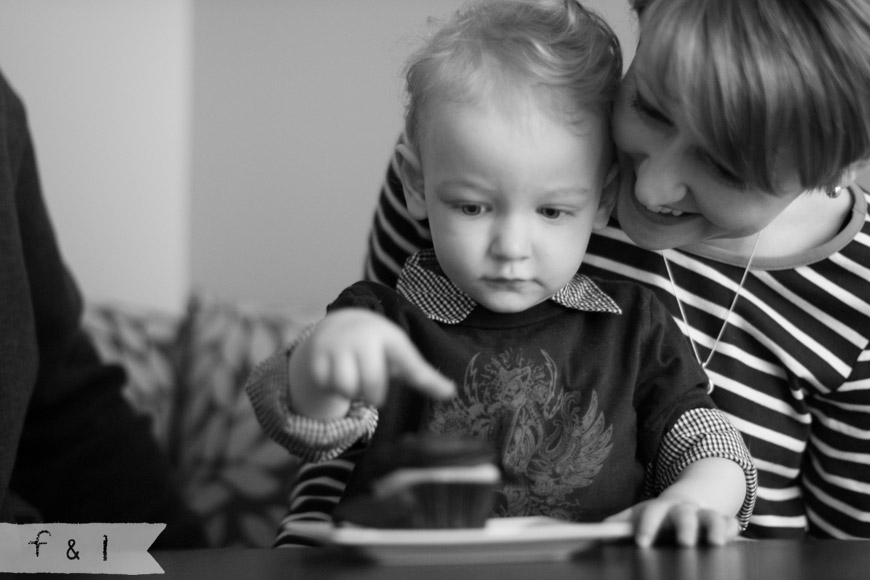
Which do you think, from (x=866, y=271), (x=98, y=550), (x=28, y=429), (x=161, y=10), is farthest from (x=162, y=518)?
(x=161, y=10)

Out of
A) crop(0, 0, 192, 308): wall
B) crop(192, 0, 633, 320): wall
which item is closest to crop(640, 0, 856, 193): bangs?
crop(192, 0, 633, 320): wall

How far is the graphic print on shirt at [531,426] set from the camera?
0.84 metres

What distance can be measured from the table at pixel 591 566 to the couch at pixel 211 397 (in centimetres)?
117

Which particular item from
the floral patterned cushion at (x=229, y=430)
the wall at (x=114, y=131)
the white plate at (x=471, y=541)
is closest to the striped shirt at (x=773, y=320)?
the white plate at (x=471, y=541)

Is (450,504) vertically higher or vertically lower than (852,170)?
lower

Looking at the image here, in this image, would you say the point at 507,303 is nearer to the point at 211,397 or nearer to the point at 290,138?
the point at 211,397

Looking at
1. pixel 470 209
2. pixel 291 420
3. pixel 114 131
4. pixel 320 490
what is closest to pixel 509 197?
pixel 470 209

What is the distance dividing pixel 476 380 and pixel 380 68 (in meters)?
1.59

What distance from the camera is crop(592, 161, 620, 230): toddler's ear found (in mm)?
933

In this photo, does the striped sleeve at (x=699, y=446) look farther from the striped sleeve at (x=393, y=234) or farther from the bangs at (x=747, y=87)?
the striped sleeve at (x=393, y=234)

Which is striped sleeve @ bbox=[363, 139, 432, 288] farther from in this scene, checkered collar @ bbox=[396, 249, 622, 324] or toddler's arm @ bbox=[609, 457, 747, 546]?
toddler's arm @ bbox=[609, 457, 747, 546]

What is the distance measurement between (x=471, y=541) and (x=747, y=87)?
41 centimetres

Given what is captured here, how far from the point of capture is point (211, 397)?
1915mm

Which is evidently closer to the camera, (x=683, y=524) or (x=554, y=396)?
(x=683, y=524)
